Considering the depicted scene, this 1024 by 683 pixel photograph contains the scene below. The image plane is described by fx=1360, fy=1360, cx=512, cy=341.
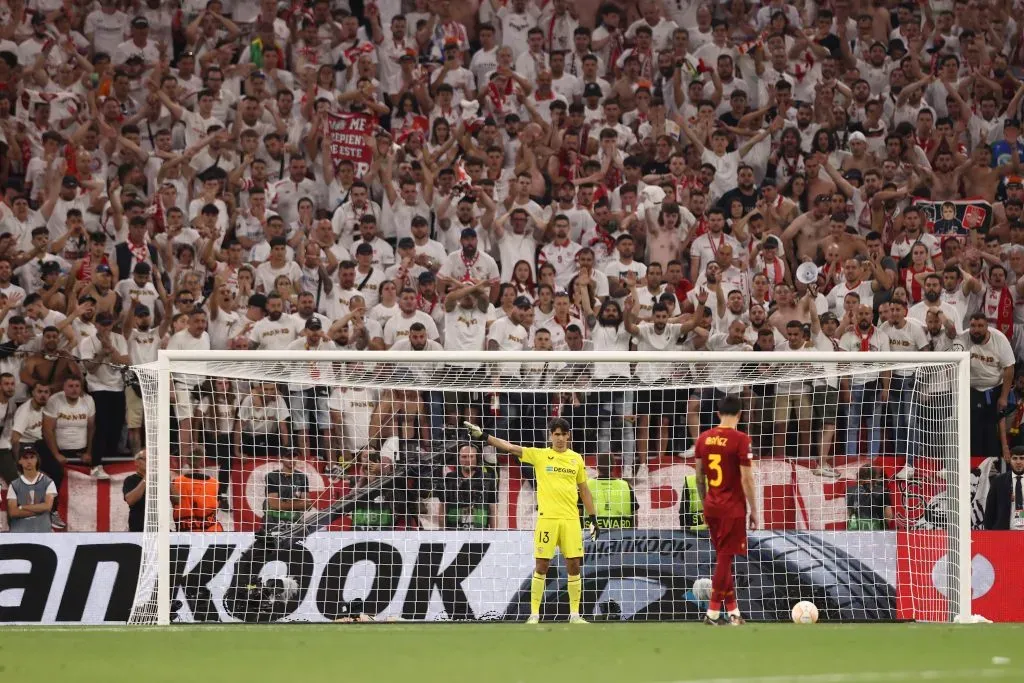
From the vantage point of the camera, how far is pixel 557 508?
12305 mm

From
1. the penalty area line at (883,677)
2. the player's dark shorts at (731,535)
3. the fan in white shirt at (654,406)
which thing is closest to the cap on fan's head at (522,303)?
the fan in white shirt at (654,406)

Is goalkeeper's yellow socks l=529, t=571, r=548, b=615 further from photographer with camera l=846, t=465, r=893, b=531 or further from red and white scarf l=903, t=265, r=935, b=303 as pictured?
red and white scarf l=903, t=265, r=935, b=303

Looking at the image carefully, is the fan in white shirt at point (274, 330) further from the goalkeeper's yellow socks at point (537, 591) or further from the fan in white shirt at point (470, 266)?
the goalkeeper's yellow socks at point (537, 591)

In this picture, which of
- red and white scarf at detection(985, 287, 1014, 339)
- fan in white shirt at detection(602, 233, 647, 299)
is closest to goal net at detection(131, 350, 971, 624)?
fan in white shirt at detection(602, 233, 647, 299)

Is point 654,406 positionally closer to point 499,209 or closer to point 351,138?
point 499,209

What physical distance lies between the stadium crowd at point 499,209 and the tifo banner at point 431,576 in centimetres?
81

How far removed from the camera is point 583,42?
19172 millimetres

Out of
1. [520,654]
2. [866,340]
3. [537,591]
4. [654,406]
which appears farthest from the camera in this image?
[866,340]

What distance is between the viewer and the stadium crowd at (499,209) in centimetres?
1409

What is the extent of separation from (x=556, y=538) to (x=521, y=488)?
160cm

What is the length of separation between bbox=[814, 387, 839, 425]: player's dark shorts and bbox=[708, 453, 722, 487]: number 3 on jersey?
11.5 feet

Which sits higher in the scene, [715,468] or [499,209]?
[499,209]

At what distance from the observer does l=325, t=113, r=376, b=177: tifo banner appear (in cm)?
1795

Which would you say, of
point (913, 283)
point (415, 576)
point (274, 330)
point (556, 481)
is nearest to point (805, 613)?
point (556, 481)
